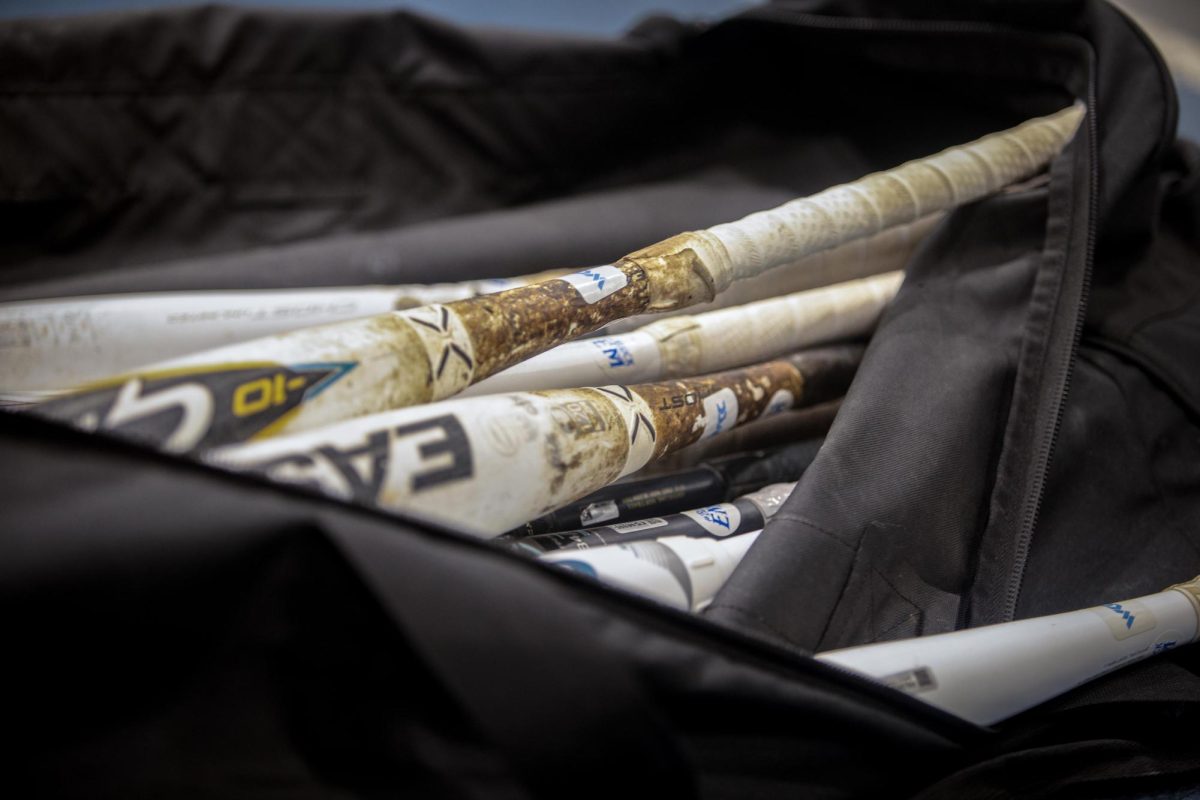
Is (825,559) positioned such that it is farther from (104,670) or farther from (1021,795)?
(104,670)

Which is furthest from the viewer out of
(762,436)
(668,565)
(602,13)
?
(602,13)

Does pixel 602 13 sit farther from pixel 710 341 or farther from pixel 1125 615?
pixel 1125 615

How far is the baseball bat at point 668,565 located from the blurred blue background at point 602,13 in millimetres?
793

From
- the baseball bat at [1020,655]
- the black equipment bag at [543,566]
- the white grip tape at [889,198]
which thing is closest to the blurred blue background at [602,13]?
the black equipment bag at [543,566]

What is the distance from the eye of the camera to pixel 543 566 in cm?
35

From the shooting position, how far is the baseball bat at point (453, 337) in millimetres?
367

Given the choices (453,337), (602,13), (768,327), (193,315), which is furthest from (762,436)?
(602,13)

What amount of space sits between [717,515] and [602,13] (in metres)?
1.13

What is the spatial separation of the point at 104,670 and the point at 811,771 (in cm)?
32

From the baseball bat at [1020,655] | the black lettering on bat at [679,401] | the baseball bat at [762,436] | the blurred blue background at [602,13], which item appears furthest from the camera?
the blurred blue background at [602,13]

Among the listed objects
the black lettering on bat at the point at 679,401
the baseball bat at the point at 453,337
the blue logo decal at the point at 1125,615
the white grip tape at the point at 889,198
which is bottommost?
the blue logo decal at the point at 1125,615

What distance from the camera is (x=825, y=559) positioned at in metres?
0.47

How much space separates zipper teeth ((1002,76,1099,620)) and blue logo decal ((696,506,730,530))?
0.17 meters

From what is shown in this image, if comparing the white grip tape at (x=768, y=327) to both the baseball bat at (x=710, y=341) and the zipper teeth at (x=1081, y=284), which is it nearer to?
the baseball bat at (x=710, y=341)
